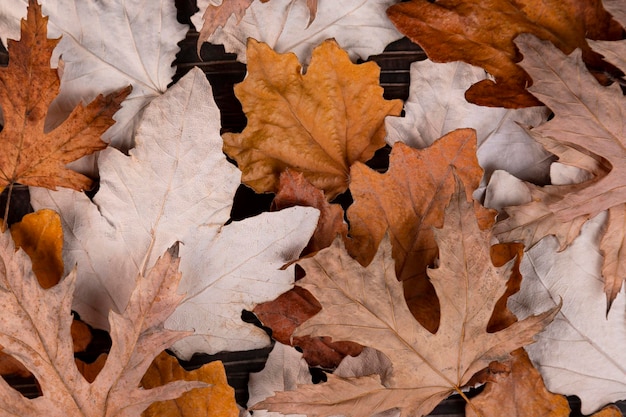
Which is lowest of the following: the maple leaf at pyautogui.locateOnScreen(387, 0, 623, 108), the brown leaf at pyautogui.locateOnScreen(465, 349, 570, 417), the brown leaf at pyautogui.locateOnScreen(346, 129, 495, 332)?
the brown leaf at pyautogui.locateOnScreen(465, 349, 570, 417)

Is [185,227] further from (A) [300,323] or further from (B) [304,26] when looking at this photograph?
(B) [304,26]

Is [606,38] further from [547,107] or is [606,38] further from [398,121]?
[398,121]

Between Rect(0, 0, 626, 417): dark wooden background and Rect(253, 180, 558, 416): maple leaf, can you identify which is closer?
Rect(253, 180, 558, 416): maple leaf

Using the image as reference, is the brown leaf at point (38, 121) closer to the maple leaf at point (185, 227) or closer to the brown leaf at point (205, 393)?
the maple leaf at point (185, 227)

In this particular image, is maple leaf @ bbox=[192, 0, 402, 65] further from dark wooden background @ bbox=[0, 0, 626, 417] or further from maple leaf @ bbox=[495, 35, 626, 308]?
maple leaf @ bbox=[495, 35, 626, 308]

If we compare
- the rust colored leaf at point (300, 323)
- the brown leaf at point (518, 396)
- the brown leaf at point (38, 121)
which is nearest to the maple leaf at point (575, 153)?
the brown leaf at point (518, 396)

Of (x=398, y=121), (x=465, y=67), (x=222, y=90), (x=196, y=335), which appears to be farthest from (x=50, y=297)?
(x=465, y=67)

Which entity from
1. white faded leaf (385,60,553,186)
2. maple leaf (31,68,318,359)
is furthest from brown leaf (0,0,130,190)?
white faded leaf (385,60,553,186)
